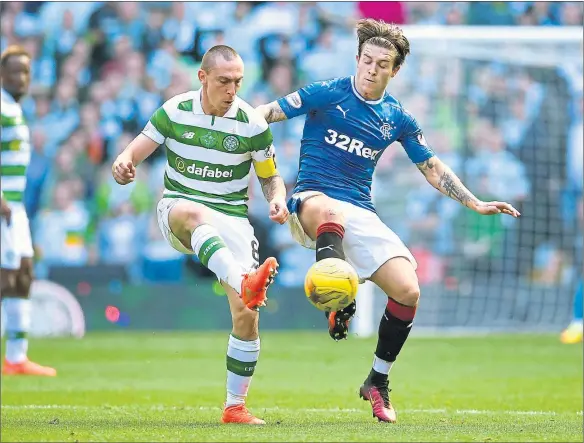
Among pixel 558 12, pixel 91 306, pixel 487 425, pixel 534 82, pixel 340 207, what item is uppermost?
pixel 558 12

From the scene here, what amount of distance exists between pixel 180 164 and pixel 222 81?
0.62m

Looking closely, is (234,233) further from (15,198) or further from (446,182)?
(15,198)

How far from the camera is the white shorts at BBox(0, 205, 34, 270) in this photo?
11.6 metres

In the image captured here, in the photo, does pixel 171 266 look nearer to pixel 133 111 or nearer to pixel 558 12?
pixel 133 111

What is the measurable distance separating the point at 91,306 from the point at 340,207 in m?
9.51

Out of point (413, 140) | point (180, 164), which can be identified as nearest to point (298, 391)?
point (413, 140)

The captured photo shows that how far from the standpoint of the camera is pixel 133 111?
1925 centimetres

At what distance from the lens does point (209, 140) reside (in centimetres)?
767

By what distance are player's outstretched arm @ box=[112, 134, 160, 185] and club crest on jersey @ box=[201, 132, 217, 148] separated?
0.31 metres

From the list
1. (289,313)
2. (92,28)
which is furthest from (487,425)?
(92,28)

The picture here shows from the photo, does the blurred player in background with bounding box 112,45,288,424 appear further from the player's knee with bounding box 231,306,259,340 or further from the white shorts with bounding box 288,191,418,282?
the white shorts with bounding box 288,191,418,282

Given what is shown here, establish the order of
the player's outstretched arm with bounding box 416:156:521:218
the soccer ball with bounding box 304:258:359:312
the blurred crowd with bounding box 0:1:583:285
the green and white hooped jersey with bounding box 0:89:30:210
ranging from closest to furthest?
the soccer ball with bounding box 304:258:359:312 → the player's outstretched arm with bounding box 416:156:521:218 → the green and white hooped jersey with bounding box 0:89:30:210 → the blurred crowd with bounding box 0:1:583:285

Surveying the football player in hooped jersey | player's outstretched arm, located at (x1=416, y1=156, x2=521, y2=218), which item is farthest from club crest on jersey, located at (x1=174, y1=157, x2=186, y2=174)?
player's outstretched arm, located at (x1=416, y1=156, x2=521, y2=218)

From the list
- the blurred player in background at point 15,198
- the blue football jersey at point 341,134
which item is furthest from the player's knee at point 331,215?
the blurred player in background at point 15,198
